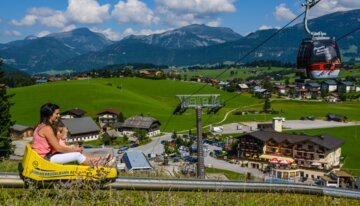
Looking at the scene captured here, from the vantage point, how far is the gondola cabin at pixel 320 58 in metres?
12.2

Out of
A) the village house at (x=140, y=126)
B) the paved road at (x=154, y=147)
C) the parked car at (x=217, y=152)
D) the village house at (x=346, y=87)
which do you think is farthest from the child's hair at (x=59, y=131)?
the village house at (x=346, y=87)

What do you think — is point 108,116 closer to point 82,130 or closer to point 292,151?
point 82,130

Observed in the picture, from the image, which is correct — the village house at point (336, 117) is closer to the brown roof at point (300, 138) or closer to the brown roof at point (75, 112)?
the brown roof at point (300, 138)

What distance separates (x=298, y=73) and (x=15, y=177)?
32.0ft

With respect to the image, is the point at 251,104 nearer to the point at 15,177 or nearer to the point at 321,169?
the point at 321,169

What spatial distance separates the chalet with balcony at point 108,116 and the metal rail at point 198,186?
8457cm

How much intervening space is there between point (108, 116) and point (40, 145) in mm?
86893

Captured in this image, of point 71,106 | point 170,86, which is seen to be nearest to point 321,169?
point 71,106

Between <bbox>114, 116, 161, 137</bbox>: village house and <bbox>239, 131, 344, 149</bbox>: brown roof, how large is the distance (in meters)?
24.7

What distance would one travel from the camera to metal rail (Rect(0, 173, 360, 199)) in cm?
555

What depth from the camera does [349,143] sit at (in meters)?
64.8

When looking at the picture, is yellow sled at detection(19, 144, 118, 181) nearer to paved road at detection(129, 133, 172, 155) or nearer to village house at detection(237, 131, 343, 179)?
village house at detection(237, 131, 343, 179)

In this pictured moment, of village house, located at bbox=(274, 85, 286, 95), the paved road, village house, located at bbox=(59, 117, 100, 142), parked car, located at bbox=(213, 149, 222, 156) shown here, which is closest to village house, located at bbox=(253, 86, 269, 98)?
village house, located at bbox=(274, 85, 286, 95)

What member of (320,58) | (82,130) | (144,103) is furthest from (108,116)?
(320,58)
